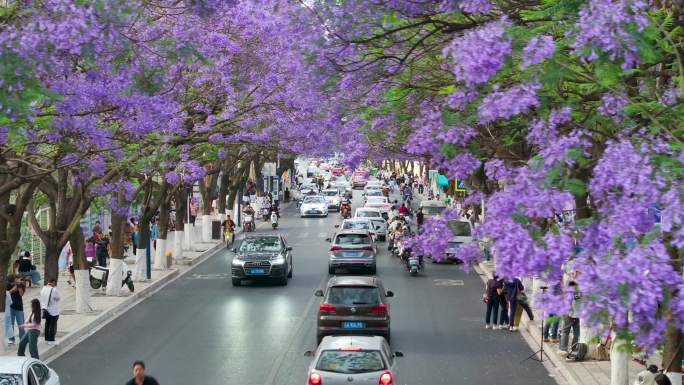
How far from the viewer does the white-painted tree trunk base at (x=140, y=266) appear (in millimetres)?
36406

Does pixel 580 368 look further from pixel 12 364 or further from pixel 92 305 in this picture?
pixel 92 305

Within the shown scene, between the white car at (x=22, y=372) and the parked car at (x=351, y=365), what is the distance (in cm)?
376

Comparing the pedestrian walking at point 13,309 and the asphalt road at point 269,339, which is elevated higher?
the pedestrian walking at point 13,309

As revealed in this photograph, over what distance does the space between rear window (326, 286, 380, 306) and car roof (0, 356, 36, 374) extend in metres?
8.64

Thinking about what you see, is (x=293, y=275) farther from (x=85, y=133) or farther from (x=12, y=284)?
(x=85, y=133)

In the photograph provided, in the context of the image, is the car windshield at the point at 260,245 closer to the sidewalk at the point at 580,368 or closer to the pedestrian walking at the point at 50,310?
the pedestrian walking at the point at 50,310

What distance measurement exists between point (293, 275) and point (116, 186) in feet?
38.3

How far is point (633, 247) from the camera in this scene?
31.9ft

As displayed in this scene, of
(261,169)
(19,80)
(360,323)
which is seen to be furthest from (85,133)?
(261,169)

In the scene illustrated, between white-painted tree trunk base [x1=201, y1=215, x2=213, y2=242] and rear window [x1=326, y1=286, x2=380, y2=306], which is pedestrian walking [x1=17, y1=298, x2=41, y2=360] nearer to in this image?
rear window [x1=326, y1=286, x2=380, y2=306]

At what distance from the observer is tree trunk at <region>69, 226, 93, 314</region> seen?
29.0m

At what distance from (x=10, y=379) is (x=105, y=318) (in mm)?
13956

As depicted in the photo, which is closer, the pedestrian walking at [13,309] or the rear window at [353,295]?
the rear window at [353,295]

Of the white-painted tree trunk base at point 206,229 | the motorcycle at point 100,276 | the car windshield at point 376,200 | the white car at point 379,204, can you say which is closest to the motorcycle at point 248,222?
the white-painted tree trunk base at point 206,229
